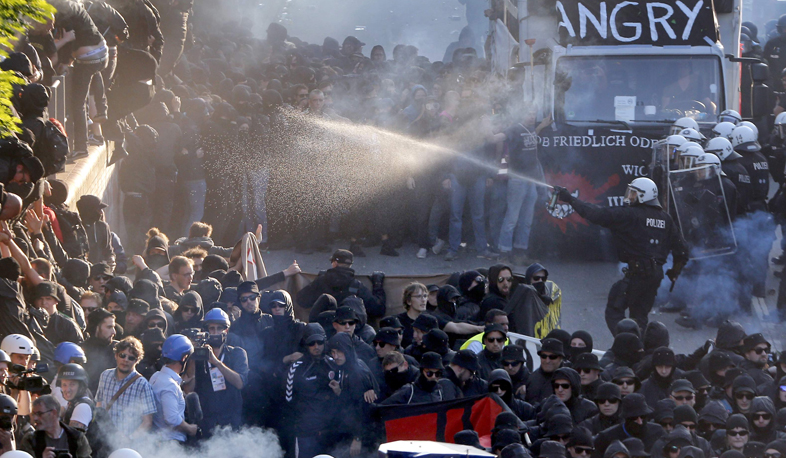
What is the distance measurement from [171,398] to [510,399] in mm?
2431

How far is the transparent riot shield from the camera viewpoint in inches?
468

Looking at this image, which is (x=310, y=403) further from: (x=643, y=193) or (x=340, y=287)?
(x=643, y=193)

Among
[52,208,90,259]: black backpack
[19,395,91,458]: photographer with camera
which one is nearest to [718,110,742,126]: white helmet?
[52,208,90,259]: black backpack

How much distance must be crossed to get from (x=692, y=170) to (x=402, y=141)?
14.7 ft

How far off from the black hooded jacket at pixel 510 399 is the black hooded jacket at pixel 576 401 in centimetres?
30

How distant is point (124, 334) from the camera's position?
24.9 ft

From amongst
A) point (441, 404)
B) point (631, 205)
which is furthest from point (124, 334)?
point (631, 205)

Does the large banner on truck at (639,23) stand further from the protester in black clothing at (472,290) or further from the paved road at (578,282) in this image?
the protester in black clothing at (472,290)

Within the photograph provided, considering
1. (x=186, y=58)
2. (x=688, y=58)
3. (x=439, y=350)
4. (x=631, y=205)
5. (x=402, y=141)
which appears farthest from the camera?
(x=186, y=58)

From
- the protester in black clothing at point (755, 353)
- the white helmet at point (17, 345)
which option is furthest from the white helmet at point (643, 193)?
the white helmet at point (17, 345)

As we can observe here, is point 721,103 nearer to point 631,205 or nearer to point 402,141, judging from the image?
point 631,205

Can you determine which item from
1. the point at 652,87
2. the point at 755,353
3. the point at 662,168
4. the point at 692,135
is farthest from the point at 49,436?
the point at 652,87

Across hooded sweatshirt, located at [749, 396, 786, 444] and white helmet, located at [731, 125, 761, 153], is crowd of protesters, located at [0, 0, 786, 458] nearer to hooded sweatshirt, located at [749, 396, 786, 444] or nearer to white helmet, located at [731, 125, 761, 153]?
hooded sweatshirt, located at [749, 396, 786, 444]

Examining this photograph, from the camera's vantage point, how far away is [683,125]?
12.7 m
